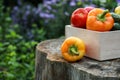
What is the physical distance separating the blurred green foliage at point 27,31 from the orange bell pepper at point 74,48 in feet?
2.66

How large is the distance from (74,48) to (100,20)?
0.22 m

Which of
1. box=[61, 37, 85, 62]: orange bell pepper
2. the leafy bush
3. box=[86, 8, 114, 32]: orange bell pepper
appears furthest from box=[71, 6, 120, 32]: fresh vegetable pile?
the leafy bush

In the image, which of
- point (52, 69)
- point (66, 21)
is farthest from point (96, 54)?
point (66, 21)

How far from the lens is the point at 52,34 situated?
4898 mm

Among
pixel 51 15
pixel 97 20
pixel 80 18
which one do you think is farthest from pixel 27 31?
pixel 97 20

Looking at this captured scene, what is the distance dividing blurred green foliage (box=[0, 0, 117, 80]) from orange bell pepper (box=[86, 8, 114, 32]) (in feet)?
3.09

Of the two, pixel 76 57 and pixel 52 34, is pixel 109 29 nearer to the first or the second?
pixel 76 57

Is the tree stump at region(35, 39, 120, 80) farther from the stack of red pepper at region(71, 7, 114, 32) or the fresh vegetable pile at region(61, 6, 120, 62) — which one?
the stack of red pepper at region(71, 7, 114, 32)

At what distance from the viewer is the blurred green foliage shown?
3096 mm

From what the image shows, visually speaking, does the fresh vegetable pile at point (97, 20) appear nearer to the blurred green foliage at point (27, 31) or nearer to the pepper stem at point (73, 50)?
the pepper stem at point (73, 50)

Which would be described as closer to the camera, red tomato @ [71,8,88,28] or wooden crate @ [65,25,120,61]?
wooden crate @ [65,25,120,61]

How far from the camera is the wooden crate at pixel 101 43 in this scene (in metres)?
2.11

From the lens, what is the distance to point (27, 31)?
202 inches

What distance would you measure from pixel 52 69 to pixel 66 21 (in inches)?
104
